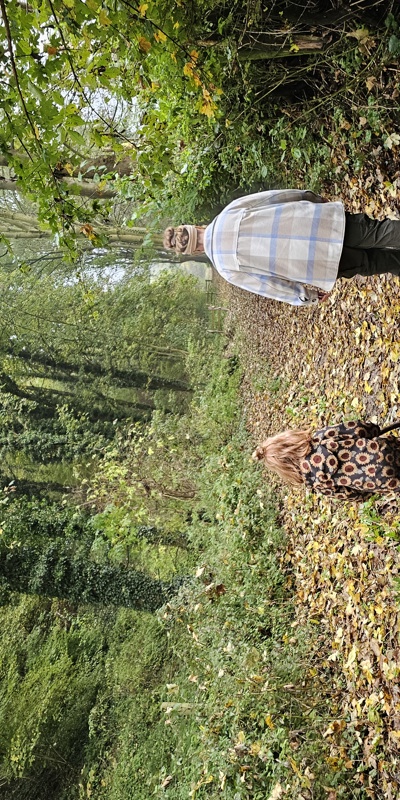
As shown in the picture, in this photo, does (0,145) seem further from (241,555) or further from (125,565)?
(125,565)

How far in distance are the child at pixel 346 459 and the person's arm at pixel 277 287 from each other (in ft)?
2.59

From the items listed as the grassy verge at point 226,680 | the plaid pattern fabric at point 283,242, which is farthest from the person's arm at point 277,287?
the grassy verge at point 226,680

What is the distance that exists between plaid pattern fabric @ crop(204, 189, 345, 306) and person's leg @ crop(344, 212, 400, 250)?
0.07 m

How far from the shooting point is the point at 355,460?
344cm

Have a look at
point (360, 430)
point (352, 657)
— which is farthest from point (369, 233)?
point (352, 657)

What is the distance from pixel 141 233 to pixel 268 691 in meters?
8.10

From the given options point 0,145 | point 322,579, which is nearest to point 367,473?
point 322,579

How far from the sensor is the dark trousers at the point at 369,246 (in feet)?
10.7

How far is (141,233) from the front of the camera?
1077 centimetres

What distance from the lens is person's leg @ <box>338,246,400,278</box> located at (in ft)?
11.1

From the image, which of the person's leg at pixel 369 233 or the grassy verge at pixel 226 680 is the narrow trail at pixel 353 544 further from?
the person's leg at pixel 369 233

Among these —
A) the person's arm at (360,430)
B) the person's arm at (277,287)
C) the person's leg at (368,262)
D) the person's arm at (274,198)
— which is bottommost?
the person's arm at (360,430)

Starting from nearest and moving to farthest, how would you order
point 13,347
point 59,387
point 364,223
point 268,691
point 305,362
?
1. point 364,223
2. point 268,691
3. point 305,362
4. point 13,347
5. point 59,387

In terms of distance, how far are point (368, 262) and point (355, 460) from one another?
1.16 metres
